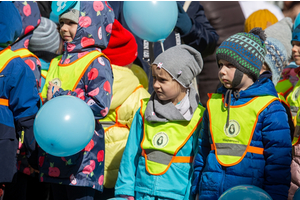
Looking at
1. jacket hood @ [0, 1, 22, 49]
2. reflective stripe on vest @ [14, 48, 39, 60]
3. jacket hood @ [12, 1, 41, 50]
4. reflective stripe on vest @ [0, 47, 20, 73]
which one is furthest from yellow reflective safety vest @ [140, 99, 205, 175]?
jacket hood @ [12, 1, 41, 50]

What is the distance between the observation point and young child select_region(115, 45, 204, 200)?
304 cm

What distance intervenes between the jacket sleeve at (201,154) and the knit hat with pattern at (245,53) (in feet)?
1.52

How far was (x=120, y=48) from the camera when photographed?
4.52 meters

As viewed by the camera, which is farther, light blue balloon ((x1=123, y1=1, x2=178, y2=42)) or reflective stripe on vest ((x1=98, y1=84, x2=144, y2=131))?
reflective stripe on vest ((x1=98, y1=84, x2=144, y2=131))

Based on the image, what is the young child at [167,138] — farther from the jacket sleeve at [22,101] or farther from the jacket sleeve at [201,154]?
the jacket sleeve at [22,101]

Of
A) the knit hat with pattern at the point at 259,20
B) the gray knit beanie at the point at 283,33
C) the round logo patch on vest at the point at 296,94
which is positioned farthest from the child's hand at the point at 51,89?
the knit hat with pattern at the point at 259,20

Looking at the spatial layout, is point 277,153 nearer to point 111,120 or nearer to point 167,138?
point 167,138

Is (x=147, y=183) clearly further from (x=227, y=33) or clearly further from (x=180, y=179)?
(x=227, y=33)

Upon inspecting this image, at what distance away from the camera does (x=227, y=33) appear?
18.8 ft

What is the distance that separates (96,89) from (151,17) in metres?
0.95

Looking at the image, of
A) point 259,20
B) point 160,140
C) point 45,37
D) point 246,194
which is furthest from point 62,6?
point 259,20

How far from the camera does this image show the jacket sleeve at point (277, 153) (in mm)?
2605

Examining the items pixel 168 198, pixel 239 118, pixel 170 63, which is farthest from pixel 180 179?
pixel 170 63

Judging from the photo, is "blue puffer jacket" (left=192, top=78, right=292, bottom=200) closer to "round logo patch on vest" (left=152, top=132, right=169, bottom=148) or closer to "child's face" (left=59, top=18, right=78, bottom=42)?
"round logo patch on vest" (left=152, top=132, right=169, bottom=148)
